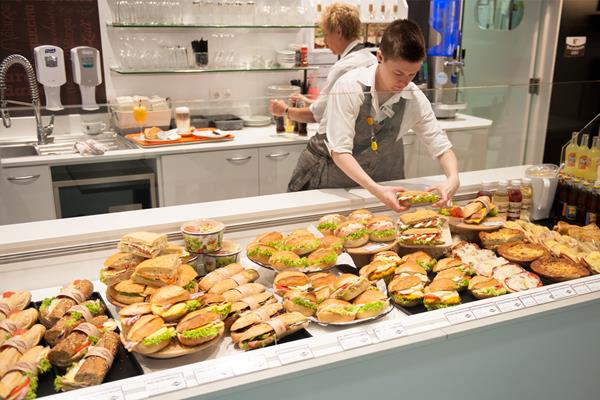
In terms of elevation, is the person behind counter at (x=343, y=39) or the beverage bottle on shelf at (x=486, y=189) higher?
the person behind counter at (x=343, y=39)

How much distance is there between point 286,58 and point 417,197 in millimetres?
3411

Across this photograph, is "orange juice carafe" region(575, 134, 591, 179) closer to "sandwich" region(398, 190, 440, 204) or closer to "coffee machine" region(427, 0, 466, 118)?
"sandwich" region(398, 190, 440, 204)

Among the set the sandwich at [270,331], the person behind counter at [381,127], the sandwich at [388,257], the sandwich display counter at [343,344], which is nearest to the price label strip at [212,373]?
the sandwich display counter at [343,344]

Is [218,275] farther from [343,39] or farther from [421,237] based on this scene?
[343,39]

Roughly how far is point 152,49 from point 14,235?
3.41 metres

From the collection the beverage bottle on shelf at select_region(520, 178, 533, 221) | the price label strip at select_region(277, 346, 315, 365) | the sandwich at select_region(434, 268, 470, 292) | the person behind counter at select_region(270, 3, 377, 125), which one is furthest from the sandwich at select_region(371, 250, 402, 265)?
the person behind counter at select_region(270, 3, 377, 125)

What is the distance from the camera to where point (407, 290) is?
1620 mm

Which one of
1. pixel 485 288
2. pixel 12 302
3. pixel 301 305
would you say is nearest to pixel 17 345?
pixel 12 302

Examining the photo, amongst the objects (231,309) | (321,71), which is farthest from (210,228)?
(321,71)

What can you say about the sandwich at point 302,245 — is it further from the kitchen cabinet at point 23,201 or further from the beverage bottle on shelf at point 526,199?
the beverage bottle on shelf at point 526,199

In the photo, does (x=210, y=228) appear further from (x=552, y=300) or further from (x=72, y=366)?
(x=552, y=300)

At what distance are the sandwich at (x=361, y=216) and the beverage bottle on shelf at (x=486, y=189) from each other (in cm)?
56

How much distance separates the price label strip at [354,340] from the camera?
1396 millimetres

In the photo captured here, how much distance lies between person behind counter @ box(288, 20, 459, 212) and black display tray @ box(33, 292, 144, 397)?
111 centimetres
